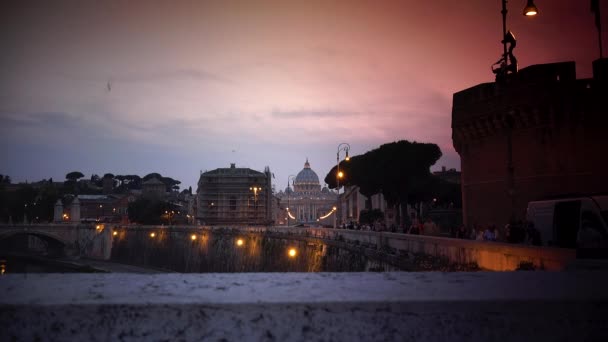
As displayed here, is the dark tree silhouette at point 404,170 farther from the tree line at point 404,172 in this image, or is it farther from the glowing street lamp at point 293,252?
the glowing street lamp at point 293,252

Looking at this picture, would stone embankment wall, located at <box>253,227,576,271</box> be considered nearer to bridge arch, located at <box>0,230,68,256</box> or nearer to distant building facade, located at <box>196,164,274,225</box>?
bridge arch, located at <box>0,230,68,256</box>

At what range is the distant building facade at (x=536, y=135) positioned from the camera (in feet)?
61.8

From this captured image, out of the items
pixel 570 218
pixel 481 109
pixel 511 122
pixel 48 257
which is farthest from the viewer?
pixel 48 257

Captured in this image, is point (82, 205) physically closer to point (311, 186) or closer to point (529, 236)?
point (311, 186)

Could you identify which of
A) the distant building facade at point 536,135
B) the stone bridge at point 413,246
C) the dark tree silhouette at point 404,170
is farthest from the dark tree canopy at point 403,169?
the distant building facade at point 536,135

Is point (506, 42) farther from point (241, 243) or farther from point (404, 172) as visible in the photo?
point (241, 243)

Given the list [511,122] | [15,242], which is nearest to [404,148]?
[511,122]

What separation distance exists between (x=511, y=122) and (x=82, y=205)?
10354cm

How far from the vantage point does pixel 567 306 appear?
1760 mm

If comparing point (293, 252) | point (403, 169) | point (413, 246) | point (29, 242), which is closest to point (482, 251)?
point (413, 246)

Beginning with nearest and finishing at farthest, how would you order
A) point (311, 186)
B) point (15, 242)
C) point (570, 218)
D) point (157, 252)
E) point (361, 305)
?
point (361, 305) < point (570, 218) < point (157, 252) < point (15, 242) < point (311, 186)

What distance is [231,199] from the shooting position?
3457 inches

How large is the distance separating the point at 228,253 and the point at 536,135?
31976 mm

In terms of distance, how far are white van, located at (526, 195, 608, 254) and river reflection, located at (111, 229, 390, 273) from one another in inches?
229
